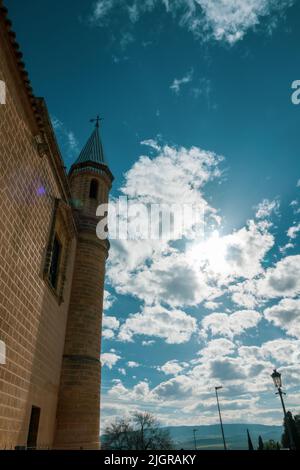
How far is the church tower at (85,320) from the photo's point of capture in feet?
Answer: 36.3

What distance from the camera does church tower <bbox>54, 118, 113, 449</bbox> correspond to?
11070 mm

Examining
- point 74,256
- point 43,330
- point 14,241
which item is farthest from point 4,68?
point 74,256

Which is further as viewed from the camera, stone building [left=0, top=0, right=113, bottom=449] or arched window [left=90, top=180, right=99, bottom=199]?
arched window [left=90, top=180, right=99, bottom=199]

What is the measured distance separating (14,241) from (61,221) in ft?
13.7

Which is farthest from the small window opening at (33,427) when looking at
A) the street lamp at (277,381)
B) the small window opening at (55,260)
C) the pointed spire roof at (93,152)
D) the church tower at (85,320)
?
the pointed spire roof at (93,152)

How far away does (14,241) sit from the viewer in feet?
Result: 23.4

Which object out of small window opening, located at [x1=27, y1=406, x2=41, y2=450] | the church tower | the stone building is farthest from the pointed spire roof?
small window opening, located at [x1=27, y1=406, x2=41, y2=450]

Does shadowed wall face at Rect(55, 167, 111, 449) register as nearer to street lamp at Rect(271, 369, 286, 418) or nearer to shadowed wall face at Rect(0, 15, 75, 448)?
shadowed wall face at Rect(0, 15, 75, 448)

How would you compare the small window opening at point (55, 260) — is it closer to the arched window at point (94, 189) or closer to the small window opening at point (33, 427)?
the small window opening at point (33, 427)

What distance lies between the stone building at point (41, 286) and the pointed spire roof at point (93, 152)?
8.56ft

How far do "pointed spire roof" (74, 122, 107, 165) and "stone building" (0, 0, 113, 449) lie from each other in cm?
261

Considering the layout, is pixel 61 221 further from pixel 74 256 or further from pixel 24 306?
pixel 24 306

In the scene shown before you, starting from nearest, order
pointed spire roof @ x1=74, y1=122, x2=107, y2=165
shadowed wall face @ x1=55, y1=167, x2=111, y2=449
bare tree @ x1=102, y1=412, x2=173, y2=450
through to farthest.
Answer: shadowed wall face @ x1=55, y1=167, x2=111, y2=449 → pointed spire roof @ x1=74, y1=122, x2=107, y2=165 → bare tree @ x1=102, y1=412, x2=173, y2=450

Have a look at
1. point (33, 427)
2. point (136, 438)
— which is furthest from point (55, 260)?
point (136, 438)
